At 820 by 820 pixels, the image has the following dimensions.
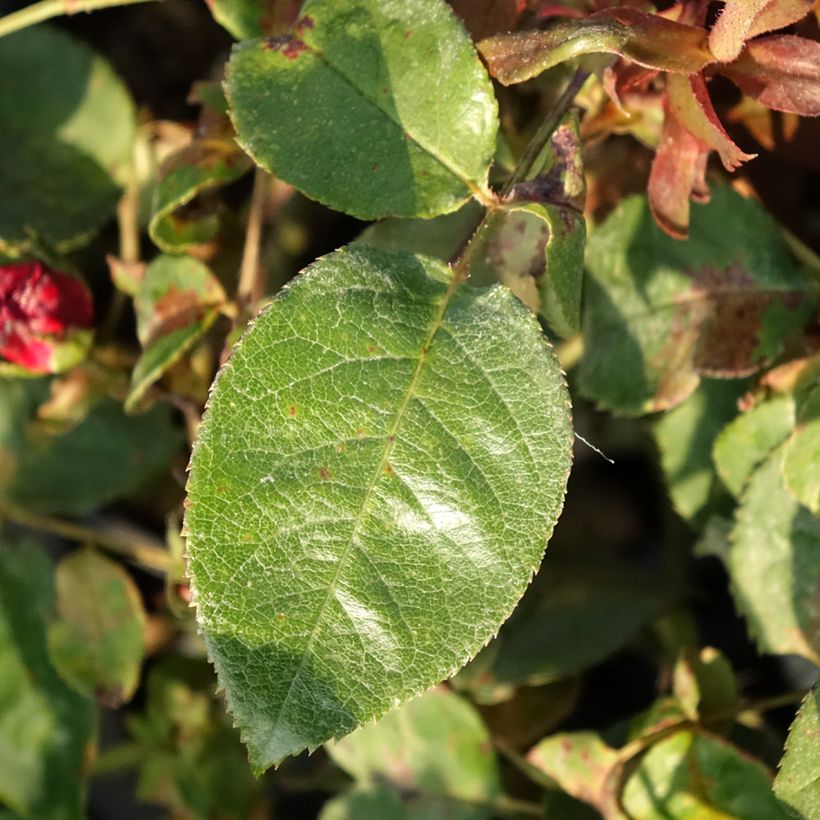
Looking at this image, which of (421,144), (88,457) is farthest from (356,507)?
(88,457)

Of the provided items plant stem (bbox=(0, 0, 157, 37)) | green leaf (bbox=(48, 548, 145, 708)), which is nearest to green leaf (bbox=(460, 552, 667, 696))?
green leaf (bbox=(48, 548, 145, 708))

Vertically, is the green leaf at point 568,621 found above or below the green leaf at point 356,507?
below

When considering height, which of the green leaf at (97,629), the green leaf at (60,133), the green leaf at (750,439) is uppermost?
the green leaf at (60,133)

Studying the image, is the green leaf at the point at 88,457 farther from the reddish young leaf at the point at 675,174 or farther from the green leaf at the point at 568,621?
the reddish young leaf at the point at 675,174

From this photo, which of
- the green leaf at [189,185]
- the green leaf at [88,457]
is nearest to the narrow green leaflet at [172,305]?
the green leaf at [189,185]

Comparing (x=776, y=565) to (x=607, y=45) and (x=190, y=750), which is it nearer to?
(x=607, y=45)

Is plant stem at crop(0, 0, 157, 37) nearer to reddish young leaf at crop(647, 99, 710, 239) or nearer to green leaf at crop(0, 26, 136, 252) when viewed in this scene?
green leaf at crop(0, 26, 136, 252)

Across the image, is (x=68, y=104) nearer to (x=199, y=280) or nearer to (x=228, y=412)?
(x=199, y=280)
